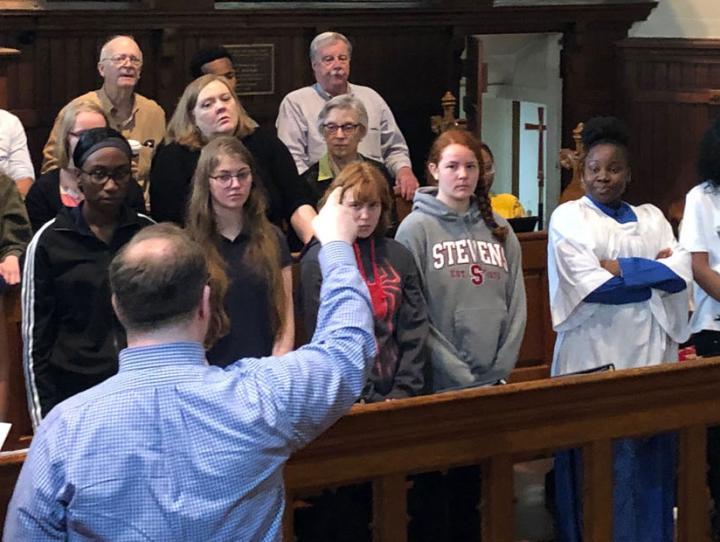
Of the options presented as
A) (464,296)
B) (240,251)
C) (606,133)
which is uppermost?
(606,133)

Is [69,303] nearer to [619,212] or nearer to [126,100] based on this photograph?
[619,212]

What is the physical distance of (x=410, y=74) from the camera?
783cm

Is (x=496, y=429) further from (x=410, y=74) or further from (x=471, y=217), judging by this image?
(x=410, y=74)

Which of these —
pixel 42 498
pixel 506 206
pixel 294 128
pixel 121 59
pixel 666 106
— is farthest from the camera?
pixel 666 106

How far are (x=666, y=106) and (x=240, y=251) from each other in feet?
16.1

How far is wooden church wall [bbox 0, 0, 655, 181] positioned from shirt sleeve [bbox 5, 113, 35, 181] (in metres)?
1.64

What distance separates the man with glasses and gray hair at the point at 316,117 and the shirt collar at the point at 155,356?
10.5ft

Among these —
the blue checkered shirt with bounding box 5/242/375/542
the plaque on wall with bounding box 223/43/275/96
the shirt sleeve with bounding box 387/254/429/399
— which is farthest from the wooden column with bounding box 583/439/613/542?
the plaque on wall with bounding box 223/43/275/96

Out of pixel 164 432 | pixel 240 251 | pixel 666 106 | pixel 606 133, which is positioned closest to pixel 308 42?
pixel 666 106

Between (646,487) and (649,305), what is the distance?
2.76ft

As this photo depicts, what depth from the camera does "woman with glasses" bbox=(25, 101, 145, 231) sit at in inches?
150

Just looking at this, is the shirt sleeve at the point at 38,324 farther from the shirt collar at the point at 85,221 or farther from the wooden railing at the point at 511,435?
the wooden railing at the point at 511,435

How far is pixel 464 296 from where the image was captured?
149 inches

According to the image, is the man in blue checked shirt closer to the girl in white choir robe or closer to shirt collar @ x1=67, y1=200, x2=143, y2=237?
shirt collar @ x1=67, y1=200, x2=143, y2=237
